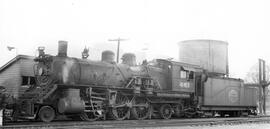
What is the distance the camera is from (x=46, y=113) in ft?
41.4

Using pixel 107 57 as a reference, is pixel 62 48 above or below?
above

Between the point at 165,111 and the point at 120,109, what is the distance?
9.63 ft

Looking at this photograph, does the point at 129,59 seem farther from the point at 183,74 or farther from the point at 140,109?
the point at 183,74

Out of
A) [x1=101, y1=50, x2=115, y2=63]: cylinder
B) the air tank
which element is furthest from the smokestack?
the air tank

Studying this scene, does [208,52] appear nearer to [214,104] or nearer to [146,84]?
[214,104]

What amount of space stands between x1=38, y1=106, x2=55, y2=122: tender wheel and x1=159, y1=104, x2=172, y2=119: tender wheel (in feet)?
19.5

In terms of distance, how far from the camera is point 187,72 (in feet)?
59.4

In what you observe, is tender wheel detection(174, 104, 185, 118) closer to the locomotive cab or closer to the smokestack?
the locomotive cab

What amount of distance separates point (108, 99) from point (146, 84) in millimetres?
2442

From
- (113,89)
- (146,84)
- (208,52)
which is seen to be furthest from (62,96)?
A: (208,52)

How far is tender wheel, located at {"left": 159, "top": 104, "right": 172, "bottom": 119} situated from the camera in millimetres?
16562

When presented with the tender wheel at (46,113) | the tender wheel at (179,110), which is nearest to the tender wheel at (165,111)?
the tender wheel at (179,110)

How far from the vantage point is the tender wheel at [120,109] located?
47.6ft

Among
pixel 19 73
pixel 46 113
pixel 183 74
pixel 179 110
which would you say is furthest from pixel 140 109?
pixel 19 73
